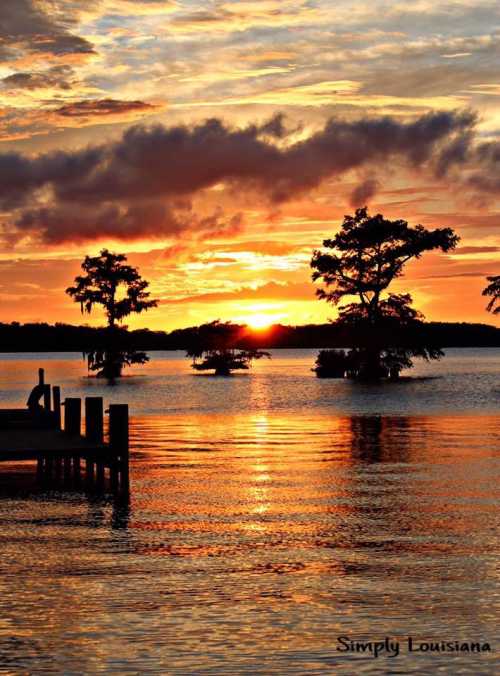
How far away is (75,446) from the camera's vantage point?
2673 centimetres

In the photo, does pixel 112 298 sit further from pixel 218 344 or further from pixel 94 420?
pixel 94 420

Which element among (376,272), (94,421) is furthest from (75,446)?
(376,272)

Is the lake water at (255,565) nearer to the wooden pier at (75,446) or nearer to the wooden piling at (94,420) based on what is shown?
the wooden pier at (75,446)

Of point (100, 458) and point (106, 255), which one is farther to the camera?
point (106, 255)

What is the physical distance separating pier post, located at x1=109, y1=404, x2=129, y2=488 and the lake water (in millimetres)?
539

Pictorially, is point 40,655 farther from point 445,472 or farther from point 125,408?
point 445,472

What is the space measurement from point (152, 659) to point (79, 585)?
337 centimetres

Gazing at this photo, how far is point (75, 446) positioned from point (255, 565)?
1223 centimetres

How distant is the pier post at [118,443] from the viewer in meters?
25.3

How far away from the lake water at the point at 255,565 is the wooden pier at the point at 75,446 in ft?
2.33

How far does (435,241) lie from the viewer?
104m

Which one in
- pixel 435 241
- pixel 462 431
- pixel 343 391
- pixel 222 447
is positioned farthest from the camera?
pixel 435 241

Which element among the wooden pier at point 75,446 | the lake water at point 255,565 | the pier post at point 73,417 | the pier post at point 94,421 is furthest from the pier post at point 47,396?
the pier post at point 94,421

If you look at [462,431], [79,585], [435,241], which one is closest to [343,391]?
[435,241]
